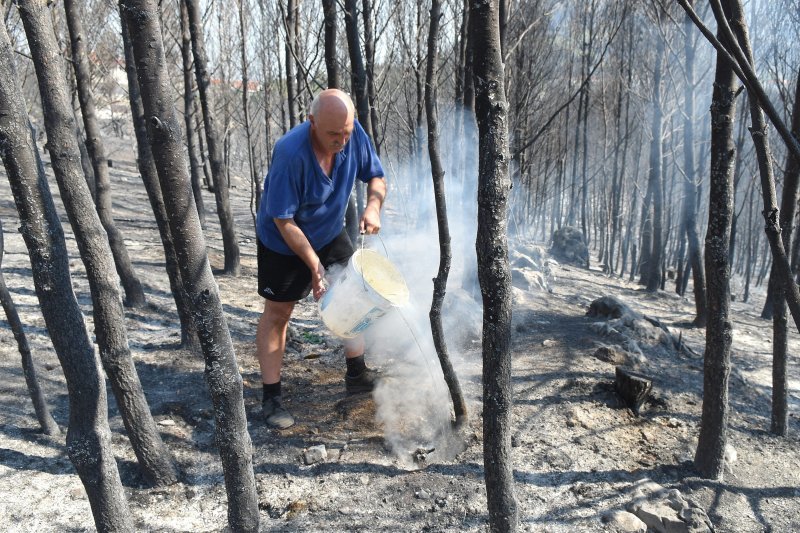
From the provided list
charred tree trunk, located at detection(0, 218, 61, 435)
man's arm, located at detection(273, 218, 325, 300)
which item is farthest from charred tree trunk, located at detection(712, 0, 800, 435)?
charred tree trunk, located at detection(0, 218, 61, 435)

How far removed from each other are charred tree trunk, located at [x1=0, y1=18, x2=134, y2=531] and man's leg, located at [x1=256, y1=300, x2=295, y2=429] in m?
0.97

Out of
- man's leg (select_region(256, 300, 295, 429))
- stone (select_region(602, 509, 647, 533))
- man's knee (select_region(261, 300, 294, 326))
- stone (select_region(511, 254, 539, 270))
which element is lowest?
stone (select_region(511, 254, 539, 270))

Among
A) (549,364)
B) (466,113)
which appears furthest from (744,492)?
(466,113)

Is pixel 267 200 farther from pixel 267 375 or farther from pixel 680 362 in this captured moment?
pixel 680 362

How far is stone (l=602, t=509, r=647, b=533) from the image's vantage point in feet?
6.99

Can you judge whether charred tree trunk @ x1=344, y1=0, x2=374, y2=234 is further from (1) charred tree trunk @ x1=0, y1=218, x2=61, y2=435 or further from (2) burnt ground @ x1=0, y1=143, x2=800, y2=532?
(1) charred tree trunk @ x1=0, y1=218, x2=61, y2=435

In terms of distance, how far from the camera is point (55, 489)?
7.09 ft

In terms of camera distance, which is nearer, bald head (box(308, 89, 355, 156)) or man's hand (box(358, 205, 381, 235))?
bald head (box(308, 89, 355, 156))

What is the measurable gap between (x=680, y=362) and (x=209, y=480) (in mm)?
3374

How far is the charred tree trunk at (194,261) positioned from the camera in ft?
4.77

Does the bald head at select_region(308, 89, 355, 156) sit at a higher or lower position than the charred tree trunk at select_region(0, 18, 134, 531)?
higher

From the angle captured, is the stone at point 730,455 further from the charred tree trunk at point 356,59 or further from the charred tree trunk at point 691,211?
the charred tree trunk at point 691,211

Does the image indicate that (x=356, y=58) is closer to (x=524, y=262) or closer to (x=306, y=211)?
(x=306, y=211)

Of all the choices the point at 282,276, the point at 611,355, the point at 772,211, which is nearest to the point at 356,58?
the point at 282,276
